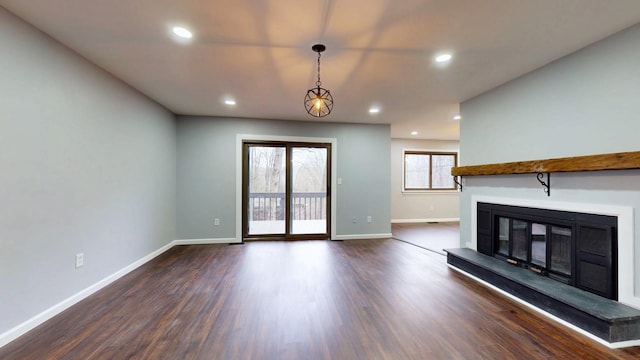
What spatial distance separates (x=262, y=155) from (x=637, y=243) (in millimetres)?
5023

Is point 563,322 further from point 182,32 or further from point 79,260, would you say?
point 79,260

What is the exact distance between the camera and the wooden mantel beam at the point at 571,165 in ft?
6.62

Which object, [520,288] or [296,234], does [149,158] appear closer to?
[296,234]

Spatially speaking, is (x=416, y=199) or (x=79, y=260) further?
(x=416, y=199)

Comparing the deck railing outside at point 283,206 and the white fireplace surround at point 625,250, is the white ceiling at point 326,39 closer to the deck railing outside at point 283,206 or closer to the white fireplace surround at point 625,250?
the white fireplace surround at point 625,250

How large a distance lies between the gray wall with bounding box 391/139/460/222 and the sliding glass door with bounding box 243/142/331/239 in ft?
9.30

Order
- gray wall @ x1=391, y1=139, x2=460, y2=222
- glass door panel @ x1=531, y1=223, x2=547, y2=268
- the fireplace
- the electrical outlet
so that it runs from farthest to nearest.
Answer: gray wall @ x1=391, y1=139, x2=460, y2=222 → glass door panel @ x1=531, y1=223, x2=547, y2=268 → the electrical outlet → the fireplace

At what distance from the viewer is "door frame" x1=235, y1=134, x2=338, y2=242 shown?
499 cm

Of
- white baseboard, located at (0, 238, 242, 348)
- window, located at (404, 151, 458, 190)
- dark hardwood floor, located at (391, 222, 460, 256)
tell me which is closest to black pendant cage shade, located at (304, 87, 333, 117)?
white baseboard, located at (0, 238, 242, 348)

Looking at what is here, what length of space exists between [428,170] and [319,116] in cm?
582

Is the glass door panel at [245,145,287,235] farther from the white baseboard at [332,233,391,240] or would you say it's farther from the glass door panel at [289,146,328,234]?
the white baseboard at [332,233,391,240]

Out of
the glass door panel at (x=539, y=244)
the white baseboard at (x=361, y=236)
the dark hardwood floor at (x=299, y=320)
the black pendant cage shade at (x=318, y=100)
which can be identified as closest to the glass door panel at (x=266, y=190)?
the white baseboard at (x=361, y=236)

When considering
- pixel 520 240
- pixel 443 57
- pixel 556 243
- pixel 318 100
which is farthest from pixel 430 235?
pixel 318 100

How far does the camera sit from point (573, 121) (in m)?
2.54
